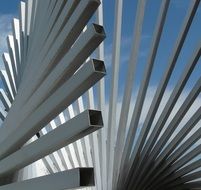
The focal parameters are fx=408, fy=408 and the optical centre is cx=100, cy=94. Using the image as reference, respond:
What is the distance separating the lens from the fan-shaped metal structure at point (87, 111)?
5.38m

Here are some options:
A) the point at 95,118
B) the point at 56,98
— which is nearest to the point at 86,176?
the point at 95,118

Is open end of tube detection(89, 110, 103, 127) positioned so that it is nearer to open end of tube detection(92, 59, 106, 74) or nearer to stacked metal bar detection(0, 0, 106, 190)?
stacked metal bar detection(0, 0, 106, 190)

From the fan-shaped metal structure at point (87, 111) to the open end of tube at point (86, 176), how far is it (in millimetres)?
12

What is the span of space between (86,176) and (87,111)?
787 mm

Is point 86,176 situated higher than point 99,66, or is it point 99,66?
point 99,66

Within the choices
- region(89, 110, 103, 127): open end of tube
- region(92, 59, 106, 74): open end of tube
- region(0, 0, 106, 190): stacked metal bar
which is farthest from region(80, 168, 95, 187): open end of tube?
region(92, 59, 106, 74): open end of tube

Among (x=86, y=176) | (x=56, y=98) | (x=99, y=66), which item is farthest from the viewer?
(x=56, y=98)

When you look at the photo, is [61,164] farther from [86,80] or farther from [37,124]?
[86,80]

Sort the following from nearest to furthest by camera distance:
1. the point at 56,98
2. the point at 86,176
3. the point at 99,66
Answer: the point at 86,176
the point at 99,66
the point at 56,98

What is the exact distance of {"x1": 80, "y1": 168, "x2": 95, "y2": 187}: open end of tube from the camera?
192 inches

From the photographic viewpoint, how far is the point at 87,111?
4.95 metres

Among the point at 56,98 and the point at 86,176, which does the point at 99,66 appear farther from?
the point at 86,176

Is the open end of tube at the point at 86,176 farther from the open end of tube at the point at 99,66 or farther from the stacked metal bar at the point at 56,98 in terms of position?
the open end of tube at the point at 99,66

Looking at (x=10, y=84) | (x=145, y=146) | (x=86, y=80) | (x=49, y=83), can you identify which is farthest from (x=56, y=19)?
(x=10, y=84)
